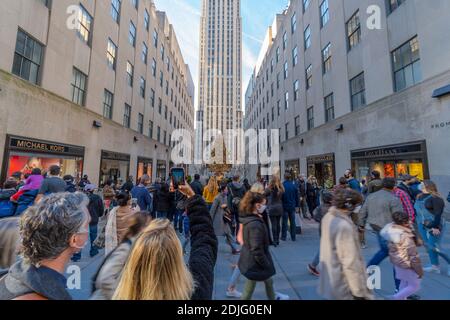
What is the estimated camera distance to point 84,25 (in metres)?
12.9

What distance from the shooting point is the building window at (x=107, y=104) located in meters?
15.7

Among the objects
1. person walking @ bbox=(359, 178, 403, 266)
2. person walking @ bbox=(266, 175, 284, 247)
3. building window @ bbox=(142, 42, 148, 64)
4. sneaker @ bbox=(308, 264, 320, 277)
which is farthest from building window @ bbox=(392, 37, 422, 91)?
building window @ bbox=(142, 42, 148, 64)

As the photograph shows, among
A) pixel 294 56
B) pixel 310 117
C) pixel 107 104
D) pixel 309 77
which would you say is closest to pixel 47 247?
pixel 107 104

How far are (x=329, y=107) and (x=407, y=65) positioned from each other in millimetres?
7070

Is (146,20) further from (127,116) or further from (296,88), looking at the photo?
(296,88)

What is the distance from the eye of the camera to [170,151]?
35031 mm

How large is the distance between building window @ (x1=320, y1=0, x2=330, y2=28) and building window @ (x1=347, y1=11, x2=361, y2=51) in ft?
11.3

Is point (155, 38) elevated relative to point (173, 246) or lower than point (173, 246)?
elevated

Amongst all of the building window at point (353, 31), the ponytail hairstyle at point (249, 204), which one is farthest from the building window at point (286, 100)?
the ponytail hairstyle at point (249, 204)

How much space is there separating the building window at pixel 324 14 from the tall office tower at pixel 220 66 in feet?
280
